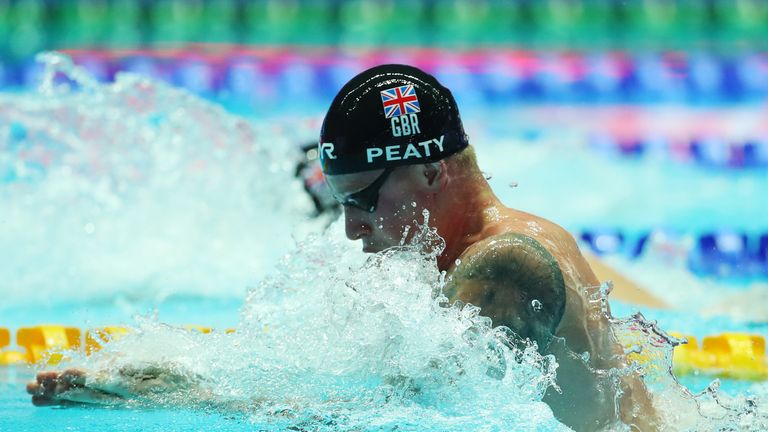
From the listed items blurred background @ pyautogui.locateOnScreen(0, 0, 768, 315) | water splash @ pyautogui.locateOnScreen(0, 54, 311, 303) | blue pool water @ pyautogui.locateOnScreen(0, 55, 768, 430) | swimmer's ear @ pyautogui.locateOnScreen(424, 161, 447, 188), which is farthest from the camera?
blurred background @ pyautogui.locateOnScreen(0, 0, 768, 315)

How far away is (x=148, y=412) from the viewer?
2154 millimetres

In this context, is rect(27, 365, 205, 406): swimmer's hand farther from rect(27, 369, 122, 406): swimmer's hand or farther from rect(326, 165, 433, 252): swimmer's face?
rect(326, 165, 433, 252): swimmer's face

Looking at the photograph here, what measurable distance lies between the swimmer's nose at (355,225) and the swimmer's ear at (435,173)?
0.18 metres

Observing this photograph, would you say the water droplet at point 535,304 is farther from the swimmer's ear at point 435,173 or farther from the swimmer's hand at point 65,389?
the swimmer's hand at point 65,389

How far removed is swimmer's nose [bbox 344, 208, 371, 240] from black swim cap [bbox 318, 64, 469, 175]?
0.10 m

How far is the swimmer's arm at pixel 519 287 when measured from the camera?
185cm

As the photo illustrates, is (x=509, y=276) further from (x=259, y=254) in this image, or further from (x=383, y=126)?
(x=259, y=254)

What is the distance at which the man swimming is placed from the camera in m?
1.94

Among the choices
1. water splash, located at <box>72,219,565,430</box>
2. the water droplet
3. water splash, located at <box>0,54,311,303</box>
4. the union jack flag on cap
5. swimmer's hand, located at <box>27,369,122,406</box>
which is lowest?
swimmer's hand, located at <box>27,369,122,406</box>

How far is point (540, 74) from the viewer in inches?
382

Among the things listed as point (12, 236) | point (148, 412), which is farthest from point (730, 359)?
point (12, 236)

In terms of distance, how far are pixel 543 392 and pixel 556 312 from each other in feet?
0.59

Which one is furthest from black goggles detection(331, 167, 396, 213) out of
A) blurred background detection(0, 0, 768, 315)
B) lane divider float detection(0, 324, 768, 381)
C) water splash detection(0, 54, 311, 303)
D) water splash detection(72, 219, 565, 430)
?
blurred background detection(0, 0, 768, 315)

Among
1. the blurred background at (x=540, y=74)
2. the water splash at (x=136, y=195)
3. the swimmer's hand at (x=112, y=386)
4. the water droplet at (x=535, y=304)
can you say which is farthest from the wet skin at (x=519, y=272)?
the blurred background at (x=540, y=74)
